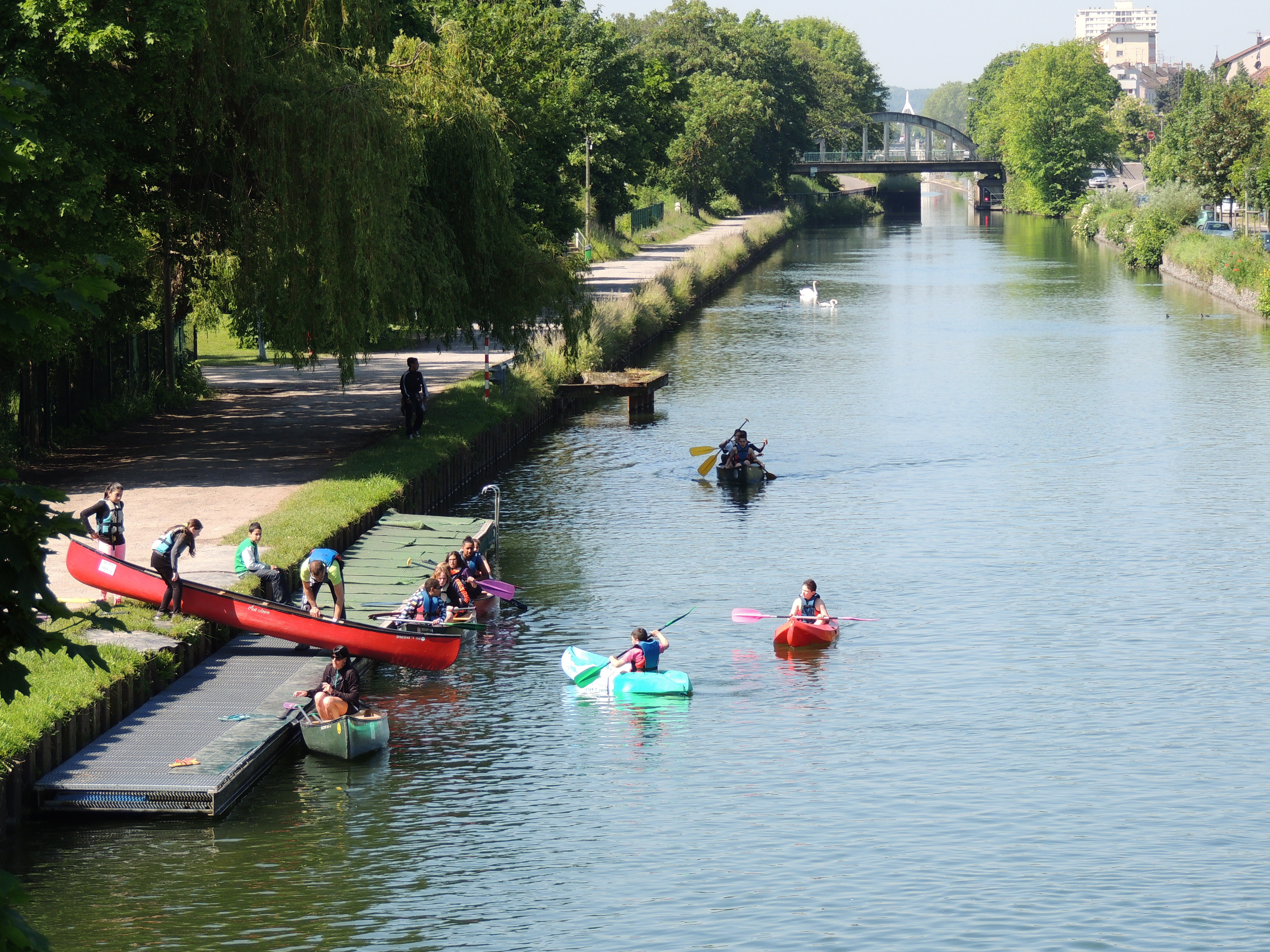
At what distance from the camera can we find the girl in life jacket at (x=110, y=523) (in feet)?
75.9

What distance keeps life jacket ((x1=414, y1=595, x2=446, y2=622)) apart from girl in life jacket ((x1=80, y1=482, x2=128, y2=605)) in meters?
4.62

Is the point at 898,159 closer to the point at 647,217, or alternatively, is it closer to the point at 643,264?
the point at 647,217

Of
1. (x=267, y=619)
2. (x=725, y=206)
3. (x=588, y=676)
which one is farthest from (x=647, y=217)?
(x=267, y=619)

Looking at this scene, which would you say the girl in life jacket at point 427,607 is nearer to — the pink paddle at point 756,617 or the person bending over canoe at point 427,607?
the person bending over canoe at point 427,607

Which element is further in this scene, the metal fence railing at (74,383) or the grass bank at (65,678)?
the metal fence railing at (74,383)

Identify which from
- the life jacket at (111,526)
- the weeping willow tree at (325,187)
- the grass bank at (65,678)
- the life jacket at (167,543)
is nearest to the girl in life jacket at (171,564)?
the life jacket at (167,543)

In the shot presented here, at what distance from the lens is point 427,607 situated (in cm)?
2555

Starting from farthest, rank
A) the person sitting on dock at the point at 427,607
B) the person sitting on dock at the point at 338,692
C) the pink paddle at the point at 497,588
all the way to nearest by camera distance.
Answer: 1. the pink paddle at the point at 497,588
2. the person sitting on dock at the point at 427,607
3. the person sitting on dock at the point at 338,692

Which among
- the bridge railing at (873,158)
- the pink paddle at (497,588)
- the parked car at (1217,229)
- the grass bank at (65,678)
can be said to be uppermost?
the bridge railing at (873,158)

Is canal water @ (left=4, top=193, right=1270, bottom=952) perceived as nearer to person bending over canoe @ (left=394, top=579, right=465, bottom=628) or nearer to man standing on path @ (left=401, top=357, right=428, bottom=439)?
person bending over canoe @ (left=394, top=579, right=465, bottom=628)

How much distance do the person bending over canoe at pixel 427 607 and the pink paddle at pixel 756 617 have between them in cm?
487

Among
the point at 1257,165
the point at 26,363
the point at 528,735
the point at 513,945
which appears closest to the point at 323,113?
the point at 26,363

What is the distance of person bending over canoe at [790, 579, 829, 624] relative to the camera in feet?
85.3

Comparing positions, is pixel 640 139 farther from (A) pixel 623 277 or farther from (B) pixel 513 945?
(B) pixel 513 945
